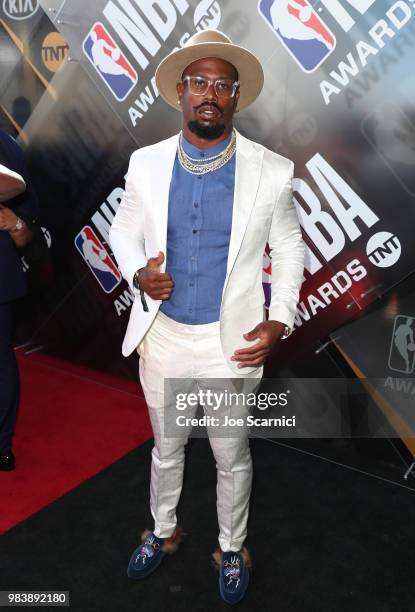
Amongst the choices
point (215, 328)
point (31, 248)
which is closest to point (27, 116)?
point (31, 248)

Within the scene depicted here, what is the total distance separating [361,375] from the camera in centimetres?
311

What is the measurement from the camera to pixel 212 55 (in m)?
1.86

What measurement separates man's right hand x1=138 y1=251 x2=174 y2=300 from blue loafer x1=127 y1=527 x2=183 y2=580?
1.09 meters

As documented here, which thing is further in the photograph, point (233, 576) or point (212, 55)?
point (233, 576)

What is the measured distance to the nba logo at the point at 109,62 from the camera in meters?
3.40

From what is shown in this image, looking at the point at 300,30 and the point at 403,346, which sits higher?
the point at 300,30

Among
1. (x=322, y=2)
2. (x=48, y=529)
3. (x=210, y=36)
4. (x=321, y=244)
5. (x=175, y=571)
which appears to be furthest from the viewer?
→ (x=321, y=244)

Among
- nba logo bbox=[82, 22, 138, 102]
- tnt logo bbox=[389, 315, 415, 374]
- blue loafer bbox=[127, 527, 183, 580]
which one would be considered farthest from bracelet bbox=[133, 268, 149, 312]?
nba logo bbox=[82, 22, 138, 102]

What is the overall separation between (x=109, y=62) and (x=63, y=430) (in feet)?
7.13

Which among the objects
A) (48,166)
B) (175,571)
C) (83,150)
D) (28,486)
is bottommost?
(28,486)

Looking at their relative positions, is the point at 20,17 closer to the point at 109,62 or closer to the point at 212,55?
the point at 109,62

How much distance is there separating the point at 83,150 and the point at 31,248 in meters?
1.25

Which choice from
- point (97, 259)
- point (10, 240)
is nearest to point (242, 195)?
point (10, 240)

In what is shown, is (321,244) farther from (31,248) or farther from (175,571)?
(175,571)
